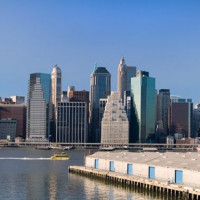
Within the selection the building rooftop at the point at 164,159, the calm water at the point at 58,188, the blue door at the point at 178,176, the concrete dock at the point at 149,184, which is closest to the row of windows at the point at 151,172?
the blue door at the point at 178,176

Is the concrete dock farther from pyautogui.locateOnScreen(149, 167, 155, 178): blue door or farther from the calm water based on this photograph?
pyautogui.locateOnScreen(149, 167, 155, 178): blue door

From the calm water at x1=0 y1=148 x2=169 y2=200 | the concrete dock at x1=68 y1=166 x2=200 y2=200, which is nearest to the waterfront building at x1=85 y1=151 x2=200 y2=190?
the concrete dock at x1=68 y1=166 x2=200 y2=200

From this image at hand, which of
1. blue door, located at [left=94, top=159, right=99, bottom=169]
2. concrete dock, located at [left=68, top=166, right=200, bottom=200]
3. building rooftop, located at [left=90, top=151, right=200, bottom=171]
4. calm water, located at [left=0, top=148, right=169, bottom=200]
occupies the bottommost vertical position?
calm water, located at [left=0, top=148, right=169, bottom=200]

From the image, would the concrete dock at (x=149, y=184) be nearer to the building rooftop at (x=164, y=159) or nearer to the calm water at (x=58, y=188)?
the calm water at (x=58, y=188)

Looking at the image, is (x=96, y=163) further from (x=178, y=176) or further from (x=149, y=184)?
(x=178, y=176)

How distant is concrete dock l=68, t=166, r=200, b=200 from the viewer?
72250 mm

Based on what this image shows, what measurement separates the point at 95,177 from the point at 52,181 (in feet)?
27.5

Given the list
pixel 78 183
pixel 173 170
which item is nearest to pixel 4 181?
pixel 78 183

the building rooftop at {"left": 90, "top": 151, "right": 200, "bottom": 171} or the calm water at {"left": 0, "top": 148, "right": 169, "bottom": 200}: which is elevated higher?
the building rooftop at {"left": 90, "top": 151, "right": 200, "bottom": 171}

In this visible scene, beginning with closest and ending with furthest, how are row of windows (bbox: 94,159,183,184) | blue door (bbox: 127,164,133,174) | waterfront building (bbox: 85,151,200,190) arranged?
1. waterfront building (bbox: 85,151,200,190)
2. row of windows (bbox: 94,159,183,184)
3. blue door (bbox: 127,164,133,174)

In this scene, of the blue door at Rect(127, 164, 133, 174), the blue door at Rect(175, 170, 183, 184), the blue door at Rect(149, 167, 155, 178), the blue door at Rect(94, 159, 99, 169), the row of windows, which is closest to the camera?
the blue door at Rect(175, 170, 183, 184)

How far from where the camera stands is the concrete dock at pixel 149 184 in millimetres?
72250

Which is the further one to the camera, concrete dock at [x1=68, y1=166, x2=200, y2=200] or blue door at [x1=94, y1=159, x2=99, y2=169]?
blue door at [x1=94, y1=159, x2=99, y2=169]

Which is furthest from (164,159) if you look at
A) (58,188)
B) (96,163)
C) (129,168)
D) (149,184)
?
(96,163)
